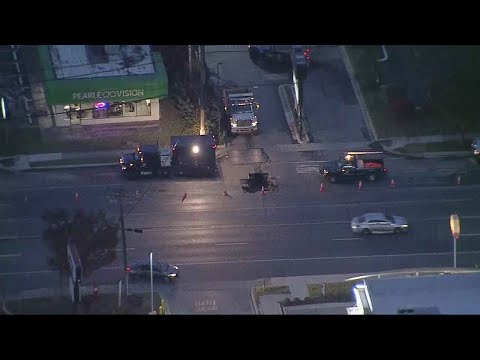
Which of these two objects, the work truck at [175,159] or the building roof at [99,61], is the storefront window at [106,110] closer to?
the building roof at [99,61]

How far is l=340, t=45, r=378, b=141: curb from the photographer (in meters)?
12.5

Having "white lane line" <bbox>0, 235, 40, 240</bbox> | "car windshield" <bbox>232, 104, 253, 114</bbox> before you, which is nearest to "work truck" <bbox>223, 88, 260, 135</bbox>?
"car windshield" <bbox>232, 104, 253, 114</bbox>

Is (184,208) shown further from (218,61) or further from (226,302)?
(218,61)

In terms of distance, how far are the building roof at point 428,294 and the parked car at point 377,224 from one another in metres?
2.73

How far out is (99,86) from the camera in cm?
1270

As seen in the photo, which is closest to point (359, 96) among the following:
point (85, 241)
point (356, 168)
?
point (356, 168)

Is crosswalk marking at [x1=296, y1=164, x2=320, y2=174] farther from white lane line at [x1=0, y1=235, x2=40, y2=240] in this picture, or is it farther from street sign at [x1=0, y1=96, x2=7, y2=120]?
street sign at [x1=0, y1=96, x2=7, y2=120]

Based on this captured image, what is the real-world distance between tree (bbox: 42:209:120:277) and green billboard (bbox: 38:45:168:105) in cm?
346

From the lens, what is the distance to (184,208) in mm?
10789

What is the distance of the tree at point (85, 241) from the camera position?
9.04 metres

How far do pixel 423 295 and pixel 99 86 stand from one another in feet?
23.4

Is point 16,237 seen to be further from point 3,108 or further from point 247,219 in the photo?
point 3,108

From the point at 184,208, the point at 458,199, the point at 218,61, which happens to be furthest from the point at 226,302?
the point at 218,61
